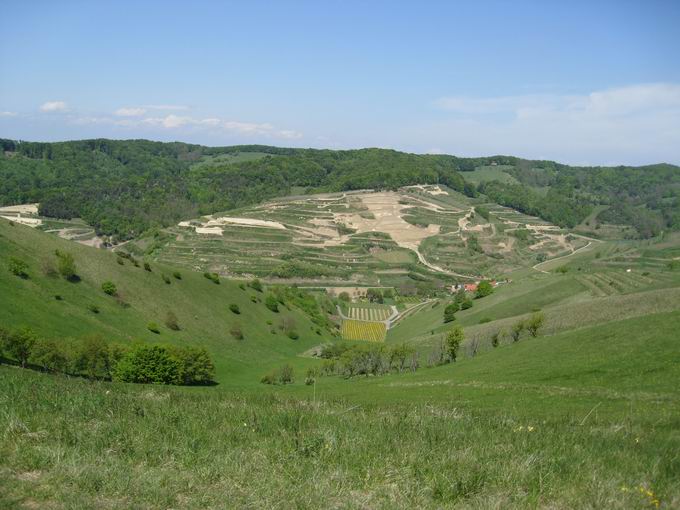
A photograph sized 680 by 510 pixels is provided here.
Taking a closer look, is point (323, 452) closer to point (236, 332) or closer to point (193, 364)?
point (193, 364)

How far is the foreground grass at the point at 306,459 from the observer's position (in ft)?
25.6

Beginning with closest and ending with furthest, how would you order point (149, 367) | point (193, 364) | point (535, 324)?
point (149, 367), point (193, 364), point (535, 324)

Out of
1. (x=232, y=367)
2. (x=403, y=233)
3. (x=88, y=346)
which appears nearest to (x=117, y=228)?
(x=403, y=233)

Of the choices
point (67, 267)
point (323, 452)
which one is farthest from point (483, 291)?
point (323, 452)

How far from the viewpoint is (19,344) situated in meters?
38.0

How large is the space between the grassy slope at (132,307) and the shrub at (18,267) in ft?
1.88

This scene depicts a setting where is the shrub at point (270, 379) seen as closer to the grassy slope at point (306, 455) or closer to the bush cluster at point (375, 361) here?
the bush cluster at point (375, 361)

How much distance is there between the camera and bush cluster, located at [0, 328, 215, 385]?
38250mm

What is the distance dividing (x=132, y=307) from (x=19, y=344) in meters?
23.7

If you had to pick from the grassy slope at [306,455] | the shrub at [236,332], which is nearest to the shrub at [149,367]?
the shrub at [236,332]

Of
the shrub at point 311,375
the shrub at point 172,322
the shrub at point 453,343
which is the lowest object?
the shrub at point 311,375

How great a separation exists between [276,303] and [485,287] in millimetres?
39227

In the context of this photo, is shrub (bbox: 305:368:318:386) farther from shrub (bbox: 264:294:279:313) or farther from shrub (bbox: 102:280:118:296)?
shrub (bbox: 264:294:279:313)

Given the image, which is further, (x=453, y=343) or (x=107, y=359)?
(x=453, y=343)
